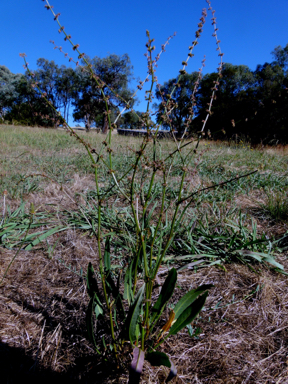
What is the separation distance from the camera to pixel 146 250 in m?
1.70

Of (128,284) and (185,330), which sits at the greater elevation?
(128,284)

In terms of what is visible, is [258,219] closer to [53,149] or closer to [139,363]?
[139,363]

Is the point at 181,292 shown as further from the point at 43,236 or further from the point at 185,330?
the point at 43,236

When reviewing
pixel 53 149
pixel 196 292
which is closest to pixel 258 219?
pixel 196 292

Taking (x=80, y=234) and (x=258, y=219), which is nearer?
(x=80, y=234)

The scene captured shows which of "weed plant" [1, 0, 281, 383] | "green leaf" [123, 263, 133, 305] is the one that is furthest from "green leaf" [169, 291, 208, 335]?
"green leaf" [123, 263, 133, 305]

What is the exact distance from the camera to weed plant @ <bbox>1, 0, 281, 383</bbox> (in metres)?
0.77

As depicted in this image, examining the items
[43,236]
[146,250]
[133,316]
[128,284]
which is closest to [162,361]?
[133,316]

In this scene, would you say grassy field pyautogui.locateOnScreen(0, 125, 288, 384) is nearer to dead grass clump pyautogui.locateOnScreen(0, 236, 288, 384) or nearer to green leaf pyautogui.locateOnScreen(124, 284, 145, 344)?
dead grass clump pyautogui.locateOnScreen(0, 236, 288, 384)

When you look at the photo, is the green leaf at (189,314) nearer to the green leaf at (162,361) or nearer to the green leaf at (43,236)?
the green leaf at (162,361)

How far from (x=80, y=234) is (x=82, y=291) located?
70 centimetres

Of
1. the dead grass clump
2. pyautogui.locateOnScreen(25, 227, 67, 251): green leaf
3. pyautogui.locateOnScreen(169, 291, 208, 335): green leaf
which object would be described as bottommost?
the dead grass clump

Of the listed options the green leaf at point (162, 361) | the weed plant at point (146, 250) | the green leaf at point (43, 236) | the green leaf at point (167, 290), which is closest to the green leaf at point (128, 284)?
the weed plant at point (146, 250)

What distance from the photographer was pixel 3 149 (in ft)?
16.2
